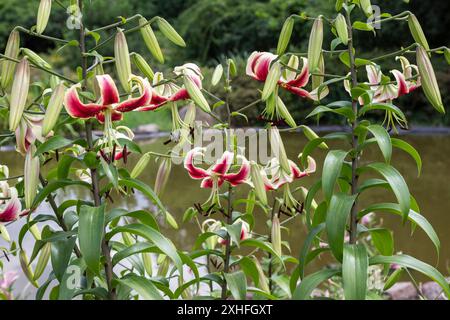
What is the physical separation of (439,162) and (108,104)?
14.0 feet

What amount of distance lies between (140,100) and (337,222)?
0.88 ft

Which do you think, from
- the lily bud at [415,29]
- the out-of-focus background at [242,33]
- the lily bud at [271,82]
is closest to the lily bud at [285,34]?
the lily bud at [271,82]

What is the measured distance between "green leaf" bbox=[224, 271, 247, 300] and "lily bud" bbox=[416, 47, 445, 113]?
33 cm

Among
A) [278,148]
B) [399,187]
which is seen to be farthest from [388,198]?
[399,187]

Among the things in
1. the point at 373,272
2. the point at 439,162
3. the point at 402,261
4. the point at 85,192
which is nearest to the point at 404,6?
the point at 439,162

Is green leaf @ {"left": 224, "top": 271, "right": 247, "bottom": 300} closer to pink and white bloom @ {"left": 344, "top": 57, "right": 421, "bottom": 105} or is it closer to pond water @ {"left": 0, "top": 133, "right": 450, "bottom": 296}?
pink and white bloom @ {"left": 344, "top": 57, "right": 421, "bottom": 105}

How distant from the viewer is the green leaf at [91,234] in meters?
0.63

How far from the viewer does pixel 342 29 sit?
0.74 metres

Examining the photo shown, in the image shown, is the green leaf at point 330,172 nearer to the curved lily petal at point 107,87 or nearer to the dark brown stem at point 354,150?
the dark brown stem at point 354,150

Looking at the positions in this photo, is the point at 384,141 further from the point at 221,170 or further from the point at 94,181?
the point at 94,181

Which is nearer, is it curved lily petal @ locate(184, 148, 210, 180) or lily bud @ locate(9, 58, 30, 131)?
lily bud @ locate(9, 58, 30, 131)

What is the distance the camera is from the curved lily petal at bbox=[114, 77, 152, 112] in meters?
0.73

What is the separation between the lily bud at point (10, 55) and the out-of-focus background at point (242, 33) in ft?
16.6

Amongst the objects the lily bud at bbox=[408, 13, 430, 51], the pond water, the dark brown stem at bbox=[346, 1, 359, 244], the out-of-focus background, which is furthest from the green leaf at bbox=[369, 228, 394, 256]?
the out-of-focus background
